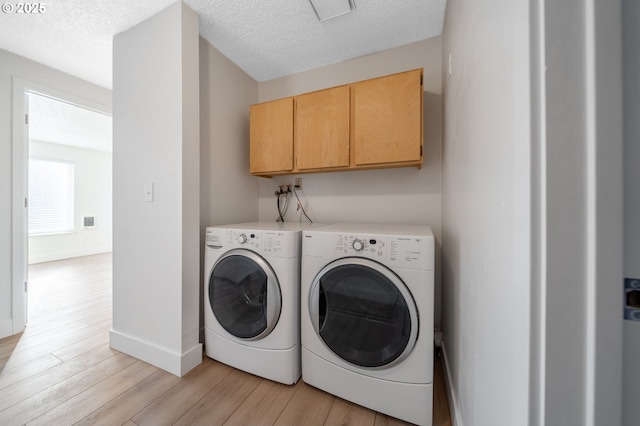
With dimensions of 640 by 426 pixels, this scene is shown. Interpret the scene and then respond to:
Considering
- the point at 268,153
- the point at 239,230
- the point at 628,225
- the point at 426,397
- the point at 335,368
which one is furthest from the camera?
the point at 268,153

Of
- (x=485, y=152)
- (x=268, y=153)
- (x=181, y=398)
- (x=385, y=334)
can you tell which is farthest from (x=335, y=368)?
(x=268, y=153)

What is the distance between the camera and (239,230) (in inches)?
56.4

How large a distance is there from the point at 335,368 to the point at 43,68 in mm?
3344

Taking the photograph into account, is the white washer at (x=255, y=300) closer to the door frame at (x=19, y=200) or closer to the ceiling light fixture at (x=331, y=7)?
the ceiling light fixture at (x=331, y=7)

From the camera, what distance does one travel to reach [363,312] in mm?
1128

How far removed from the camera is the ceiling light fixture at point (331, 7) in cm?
139

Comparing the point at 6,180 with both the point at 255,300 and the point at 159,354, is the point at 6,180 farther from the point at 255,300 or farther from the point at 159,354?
the point at 255,300

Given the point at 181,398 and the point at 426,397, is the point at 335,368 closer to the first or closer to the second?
the point at 426,397

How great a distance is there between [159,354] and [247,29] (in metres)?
2.30

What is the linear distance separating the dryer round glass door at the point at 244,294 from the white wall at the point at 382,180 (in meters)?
0.82

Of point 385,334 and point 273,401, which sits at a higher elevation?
point 385,334

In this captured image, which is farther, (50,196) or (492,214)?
(50,196)

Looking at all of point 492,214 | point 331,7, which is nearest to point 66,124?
point 331,7

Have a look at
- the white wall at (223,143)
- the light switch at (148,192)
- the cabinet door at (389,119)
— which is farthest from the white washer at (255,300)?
the cabinet door at (389,119)
